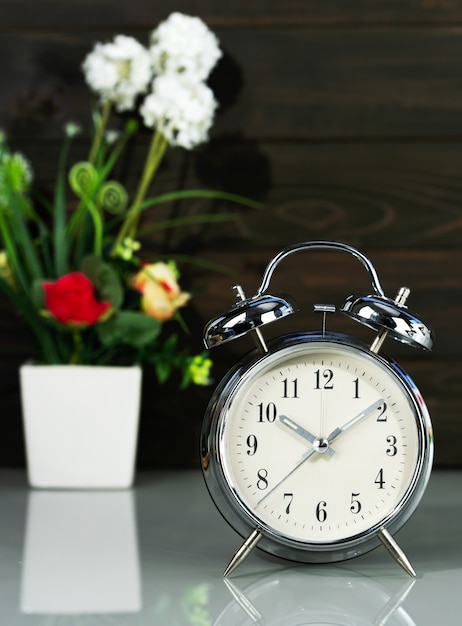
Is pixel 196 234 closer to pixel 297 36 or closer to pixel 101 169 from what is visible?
pixel 101 169

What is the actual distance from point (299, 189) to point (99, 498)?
0.54 metres

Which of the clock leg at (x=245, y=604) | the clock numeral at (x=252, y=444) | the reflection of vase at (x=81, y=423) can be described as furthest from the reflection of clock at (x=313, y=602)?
the reflection of vase at (x=81, y=423)

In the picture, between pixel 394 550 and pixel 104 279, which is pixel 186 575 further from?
pixel 104 279

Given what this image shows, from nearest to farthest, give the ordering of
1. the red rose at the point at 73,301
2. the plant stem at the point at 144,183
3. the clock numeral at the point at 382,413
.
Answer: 1. the clock numeral at the point at 382,413
2. the red rose at the point at 73,301
3. the plant stem at the point at 144,183

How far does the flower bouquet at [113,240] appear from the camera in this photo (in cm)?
121

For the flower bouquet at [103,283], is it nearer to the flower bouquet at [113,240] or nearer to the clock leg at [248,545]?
the flower bouquet at [113,240]

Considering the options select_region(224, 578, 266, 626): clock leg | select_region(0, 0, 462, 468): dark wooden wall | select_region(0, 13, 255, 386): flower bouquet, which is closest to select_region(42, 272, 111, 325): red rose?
select_region(0, 13, 255, 386): flower bouquet

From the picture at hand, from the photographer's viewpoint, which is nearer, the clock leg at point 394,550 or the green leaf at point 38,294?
the clock leg at point 394,550

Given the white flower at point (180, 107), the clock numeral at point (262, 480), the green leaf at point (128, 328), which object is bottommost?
the clock numeral at point (262, 480)

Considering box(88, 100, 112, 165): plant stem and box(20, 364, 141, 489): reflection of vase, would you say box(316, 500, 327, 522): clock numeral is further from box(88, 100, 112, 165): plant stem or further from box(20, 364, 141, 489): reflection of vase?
box(88, 100, 112, 165): plant stem

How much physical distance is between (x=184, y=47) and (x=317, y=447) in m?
0.63

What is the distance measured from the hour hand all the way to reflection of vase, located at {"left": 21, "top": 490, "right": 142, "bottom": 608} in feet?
0.69

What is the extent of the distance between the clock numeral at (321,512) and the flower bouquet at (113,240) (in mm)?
392

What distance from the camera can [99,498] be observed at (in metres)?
1.21
